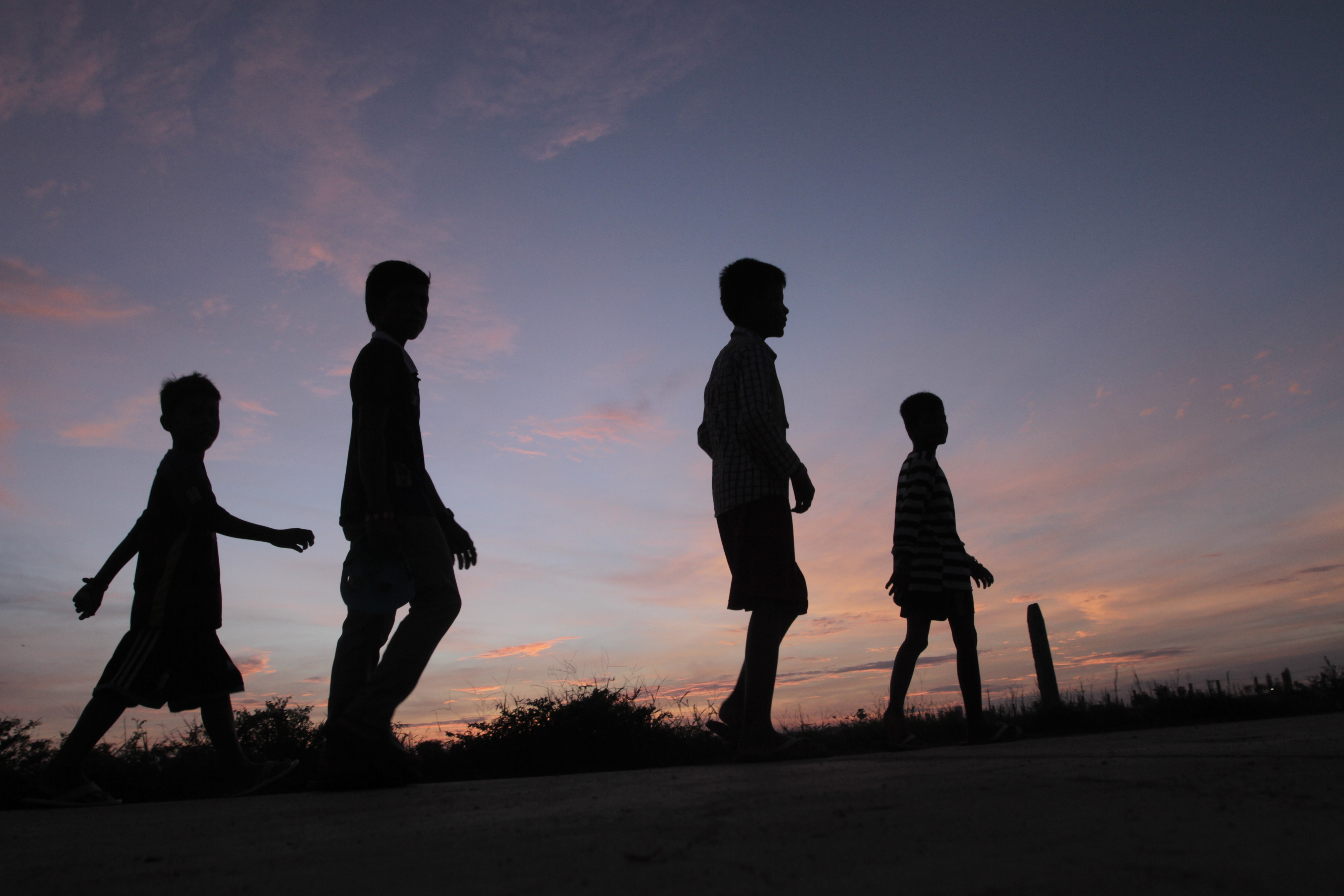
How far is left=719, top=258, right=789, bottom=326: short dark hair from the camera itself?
13.5 feet

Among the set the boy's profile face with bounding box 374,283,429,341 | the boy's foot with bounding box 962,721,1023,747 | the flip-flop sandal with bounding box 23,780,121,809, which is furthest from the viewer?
the boy's foot with bounding box 962,721,1023,747

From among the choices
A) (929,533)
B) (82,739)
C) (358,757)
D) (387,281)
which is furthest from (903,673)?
(82,739)

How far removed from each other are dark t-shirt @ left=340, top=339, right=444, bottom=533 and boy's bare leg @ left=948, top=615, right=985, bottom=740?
3.00m

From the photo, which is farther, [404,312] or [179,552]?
[179,552]

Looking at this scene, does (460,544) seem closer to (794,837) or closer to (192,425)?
(192,425)

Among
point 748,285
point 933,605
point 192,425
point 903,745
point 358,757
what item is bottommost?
point 903,745

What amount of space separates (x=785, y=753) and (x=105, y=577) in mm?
3206

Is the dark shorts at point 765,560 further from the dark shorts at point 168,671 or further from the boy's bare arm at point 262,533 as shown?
the dark shorts at point 168,671

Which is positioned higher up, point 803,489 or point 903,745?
point 803,489

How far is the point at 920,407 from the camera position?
4934 millimetres

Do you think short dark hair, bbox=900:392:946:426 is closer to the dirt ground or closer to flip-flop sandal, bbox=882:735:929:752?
flip-flop sandal, bbox=882:735:929:752

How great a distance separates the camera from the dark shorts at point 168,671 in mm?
3434

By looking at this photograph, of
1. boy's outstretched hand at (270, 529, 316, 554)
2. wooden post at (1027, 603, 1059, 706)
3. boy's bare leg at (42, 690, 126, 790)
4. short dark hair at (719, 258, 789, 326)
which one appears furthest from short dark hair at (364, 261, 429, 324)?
wooden post at (1027, 603, 1059, 706)

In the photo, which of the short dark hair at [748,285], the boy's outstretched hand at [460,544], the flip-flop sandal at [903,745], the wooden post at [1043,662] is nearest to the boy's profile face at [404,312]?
the boy's outstretched hand at [460,544]
